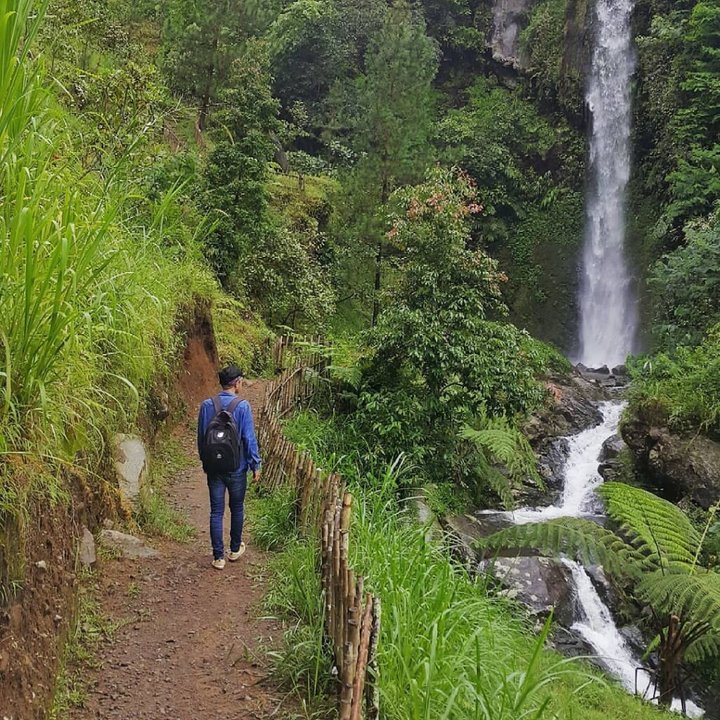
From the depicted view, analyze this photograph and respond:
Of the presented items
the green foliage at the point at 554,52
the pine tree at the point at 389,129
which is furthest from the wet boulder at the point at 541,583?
the green foliage at the point at 554,52

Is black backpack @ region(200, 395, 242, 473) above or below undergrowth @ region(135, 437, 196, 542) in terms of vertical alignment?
above

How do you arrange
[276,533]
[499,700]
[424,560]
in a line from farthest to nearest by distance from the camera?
[276,533] < [424,560] < [499,700]

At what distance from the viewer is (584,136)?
25.9 m

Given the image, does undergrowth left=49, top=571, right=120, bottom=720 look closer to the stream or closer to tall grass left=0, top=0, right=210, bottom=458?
tall grass left=0, top=0, right=210, bottom=458

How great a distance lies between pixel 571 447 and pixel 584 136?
16.8 meters

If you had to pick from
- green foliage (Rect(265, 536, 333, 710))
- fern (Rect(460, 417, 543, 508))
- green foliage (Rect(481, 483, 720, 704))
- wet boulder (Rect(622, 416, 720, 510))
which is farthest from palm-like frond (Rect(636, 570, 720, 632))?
wet boulder (Rect(622, 416, 720, 510))

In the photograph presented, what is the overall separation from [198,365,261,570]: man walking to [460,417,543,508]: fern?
3.50 m

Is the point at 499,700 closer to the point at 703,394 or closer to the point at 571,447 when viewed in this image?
the point at 703,394

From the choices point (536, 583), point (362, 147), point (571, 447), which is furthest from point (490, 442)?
point (362, 147)

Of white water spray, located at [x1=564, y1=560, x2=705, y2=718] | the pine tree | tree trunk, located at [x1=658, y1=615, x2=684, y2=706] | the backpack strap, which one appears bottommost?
white water spray, located at [x1=564, y1=560, x2=705, y2=718]

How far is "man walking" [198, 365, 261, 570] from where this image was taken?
422 centimetres

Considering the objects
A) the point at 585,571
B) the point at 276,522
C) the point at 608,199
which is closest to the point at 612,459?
the point at 585,571

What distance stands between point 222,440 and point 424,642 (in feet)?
6.09

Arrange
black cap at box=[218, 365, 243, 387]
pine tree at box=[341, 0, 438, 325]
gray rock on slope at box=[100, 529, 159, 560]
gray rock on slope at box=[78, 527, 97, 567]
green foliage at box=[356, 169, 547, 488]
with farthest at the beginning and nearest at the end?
pine tree at box=[341, 0, 438, 325] → green foliage at box=[356, 169, 547, 488] → black cap at box=[218, 365, 243, 387] → gray rock on slope at box=[100, 529, 159, 560] → gray rock on slope at box=[78, 527, 97, 567]
